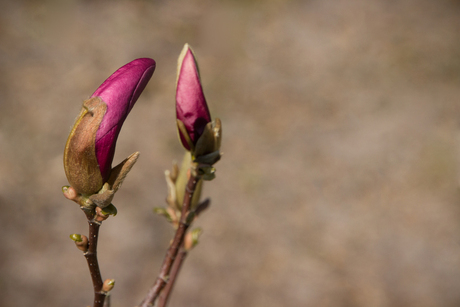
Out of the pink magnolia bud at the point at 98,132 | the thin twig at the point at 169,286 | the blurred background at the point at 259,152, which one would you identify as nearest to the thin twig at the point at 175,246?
the thin twig at the point at 169,286

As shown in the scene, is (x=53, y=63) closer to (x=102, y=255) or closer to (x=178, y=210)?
(x=102, y=255)

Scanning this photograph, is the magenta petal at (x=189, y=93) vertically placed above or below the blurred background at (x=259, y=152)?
below

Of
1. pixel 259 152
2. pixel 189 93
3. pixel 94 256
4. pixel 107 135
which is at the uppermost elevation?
pixel 259 152

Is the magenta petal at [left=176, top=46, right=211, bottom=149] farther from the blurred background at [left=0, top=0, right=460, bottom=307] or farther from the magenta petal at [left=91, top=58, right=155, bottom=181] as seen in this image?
the blurred background at [left=0, top=0, right=460, bottom=307]

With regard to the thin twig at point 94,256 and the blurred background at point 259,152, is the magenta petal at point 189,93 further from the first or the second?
the blurred background at point 259,152

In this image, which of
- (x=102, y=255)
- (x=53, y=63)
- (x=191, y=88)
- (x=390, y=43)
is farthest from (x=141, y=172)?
(x=390, y=43)

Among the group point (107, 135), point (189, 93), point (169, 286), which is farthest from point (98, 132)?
point (169, 286)

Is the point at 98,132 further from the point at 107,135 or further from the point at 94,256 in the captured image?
the point at 94,256
